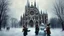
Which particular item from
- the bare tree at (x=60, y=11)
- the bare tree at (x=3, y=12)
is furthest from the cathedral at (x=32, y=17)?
the bare tree at (x=3, y=12)

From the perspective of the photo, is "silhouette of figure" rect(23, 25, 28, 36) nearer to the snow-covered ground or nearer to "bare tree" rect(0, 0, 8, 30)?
the snow-covered ground

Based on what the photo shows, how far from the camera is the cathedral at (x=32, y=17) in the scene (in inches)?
137

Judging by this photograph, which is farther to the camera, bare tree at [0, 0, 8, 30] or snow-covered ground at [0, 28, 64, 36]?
bare tree at [0, 0, 8, 30]

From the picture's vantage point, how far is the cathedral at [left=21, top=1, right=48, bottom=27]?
11.4 ft

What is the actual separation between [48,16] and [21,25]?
68cm

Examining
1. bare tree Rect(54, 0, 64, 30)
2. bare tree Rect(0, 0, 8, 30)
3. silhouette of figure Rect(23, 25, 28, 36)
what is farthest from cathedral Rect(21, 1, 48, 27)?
bare tree Rect(0, 0, 8, 30)

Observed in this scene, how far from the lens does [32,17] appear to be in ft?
11.6

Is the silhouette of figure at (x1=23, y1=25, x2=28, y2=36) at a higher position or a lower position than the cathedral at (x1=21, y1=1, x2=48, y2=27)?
lower

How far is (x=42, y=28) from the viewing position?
3369 millimetres

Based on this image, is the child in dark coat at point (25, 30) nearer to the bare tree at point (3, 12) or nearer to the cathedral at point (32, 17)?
the cathedral at point (32, 17)

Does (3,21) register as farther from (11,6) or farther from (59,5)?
(59,5)

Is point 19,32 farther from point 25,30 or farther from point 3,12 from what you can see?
point 3,12

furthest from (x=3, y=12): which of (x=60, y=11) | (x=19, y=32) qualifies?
(x=60, y=11)

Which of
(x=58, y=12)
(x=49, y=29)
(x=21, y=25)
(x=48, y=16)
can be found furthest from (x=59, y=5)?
(x=21, y=25)
